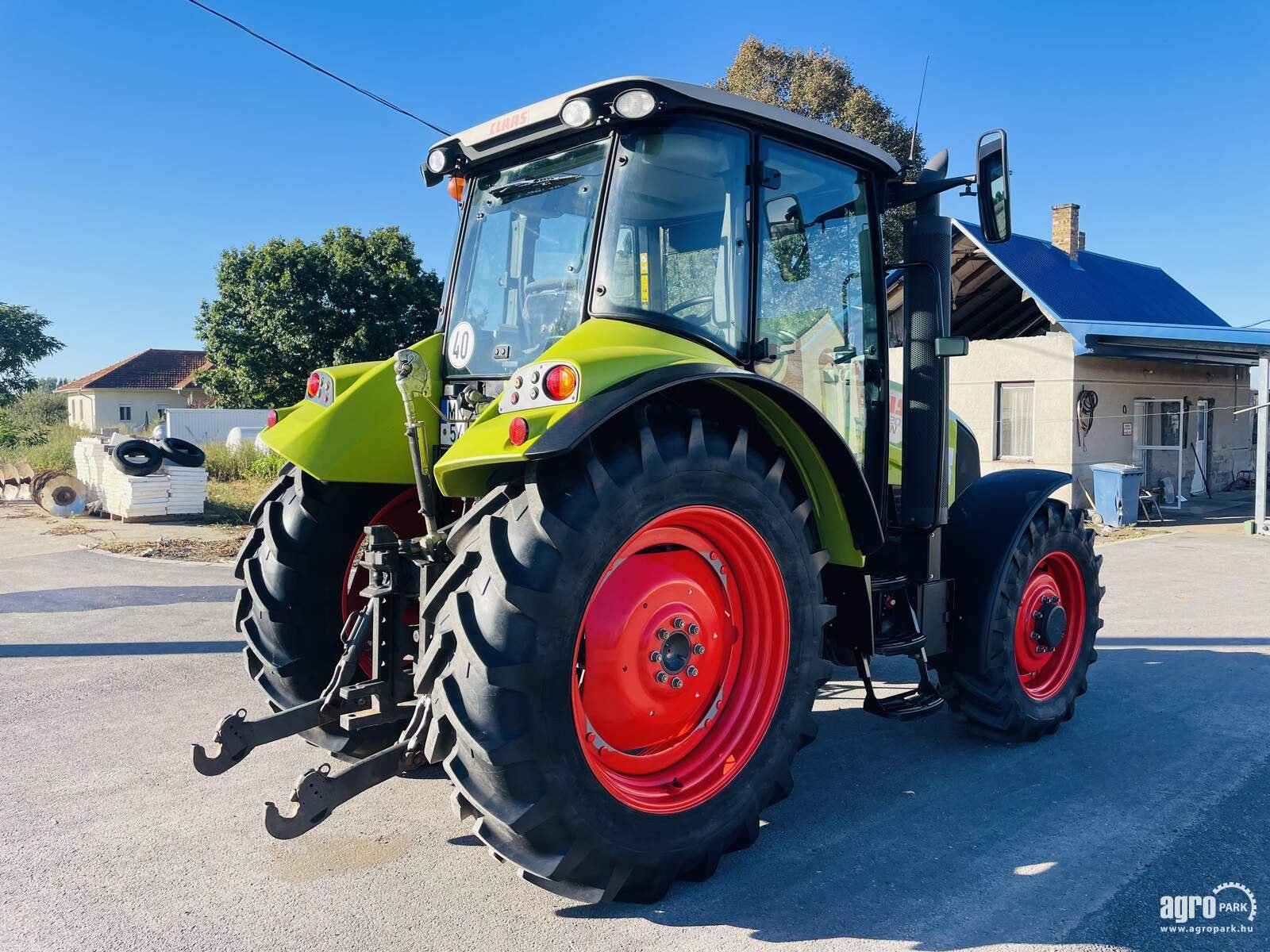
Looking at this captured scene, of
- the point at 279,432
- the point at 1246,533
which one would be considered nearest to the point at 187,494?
the point at 279,432

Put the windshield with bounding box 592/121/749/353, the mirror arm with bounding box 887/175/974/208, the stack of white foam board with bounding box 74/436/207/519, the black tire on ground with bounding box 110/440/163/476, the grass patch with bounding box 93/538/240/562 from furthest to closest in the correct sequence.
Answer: the stack of white foam board with bounding box 74/436/207/519
the black tire on ground with bounding box 110/440/163/476
the grass patch with bounding box 93/538/240/562
the mirror arm with bounding box 887/175/974/208
the windshield with bounding box 592/121/749/353

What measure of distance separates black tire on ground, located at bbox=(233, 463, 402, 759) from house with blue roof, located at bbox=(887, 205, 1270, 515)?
11.9m

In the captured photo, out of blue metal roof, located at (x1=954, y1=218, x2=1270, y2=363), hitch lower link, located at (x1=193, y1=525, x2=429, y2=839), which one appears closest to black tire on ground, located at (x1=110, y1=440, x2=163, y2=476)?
hitch lower link, located at (x1=193, y1=525, x2=429, y2=839)

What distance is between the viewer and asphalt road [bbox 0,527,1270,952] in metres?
2.71

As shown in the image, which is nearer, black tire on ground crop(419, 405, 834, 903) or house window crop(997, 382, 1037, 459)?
black tire on ground crop(419, 405, 834, 903)

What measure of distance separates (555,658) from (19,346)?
5218 centimetres

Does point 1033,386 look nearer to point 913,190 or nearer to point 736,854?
point 913,190

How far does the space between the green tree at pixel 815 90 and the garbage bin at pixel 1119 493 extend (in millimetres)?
12510

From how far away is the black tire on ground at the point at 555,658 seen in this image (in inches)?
99.6

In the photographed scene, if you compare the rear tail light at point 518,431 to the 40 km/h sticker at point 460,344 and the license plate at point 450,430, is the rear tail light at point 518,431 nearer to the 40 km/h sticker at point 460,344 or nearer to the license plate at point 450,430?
the license plate at point 450,430

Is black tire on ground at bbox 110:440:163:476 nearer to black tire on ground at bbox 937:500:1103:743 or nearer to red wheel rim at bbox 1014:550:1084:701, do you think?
black tire on ground at bbox 937:500:1103:743

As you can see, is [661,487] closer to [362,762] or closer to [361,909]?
[362,762]

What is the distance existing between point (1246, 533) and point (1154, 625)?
25.6 ft

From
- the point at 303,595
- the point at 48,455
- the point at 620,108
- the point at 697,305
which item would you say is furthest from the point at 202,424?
the point at 620,108
